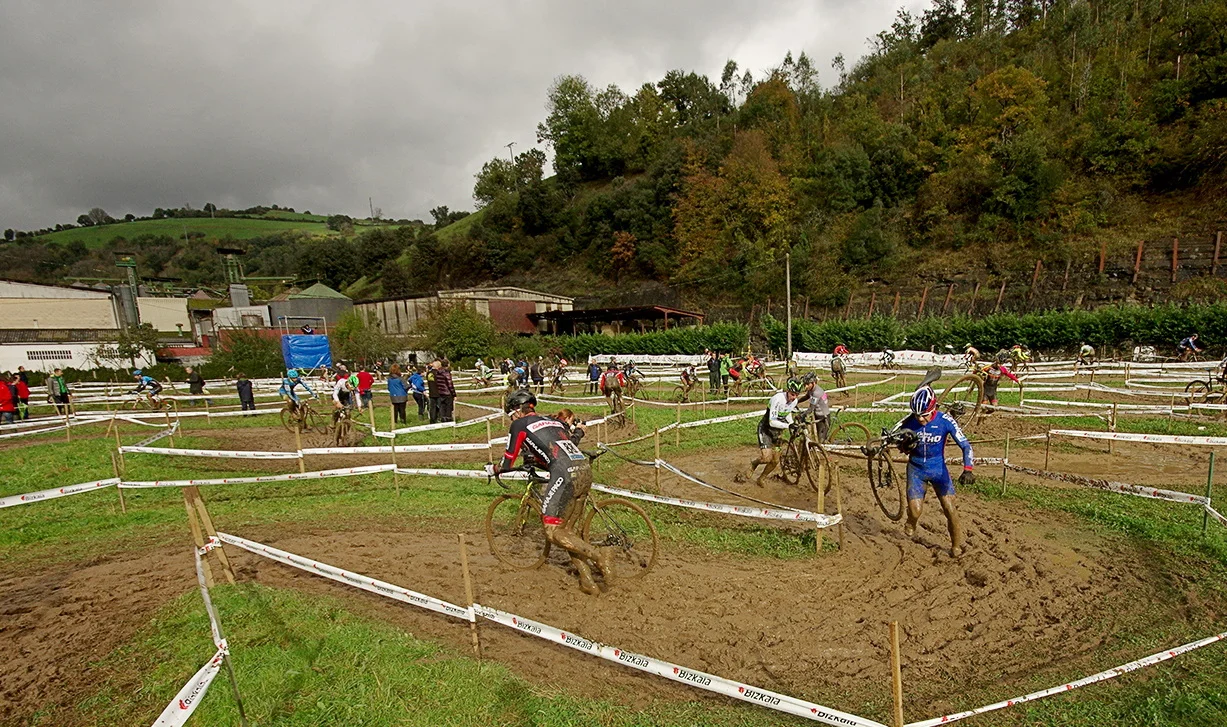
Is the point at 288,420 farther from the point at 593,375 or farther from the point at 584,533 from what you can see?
the point at 584,533

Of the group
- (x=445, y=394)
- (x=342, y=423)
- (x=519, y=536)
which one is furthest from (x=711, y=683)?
(x=445, y=394)

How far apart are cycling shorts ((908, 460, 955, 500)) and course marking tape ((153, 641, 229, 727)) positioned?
24.1ft

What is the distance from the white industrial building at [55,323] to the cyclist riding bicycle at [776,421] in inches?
1890

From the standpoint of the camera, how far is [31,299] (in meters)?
44.8

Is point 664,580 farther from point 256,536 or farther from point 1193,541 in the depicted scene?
point 1193,541

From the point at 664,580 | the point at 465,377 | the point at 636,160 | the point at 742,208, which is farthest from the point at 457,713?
the point at 636,160

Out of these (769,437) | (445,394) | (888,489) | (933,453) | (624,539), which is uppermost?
(445,394)

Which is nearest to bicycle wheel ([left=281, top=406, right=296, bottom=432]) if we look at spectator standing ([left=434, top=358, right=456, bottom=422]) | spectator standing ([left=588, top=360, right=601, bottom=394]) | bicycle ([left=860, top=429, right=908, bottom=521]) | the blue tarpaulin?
spectator standing ([left=434, top=358, right=456, bottom=422])

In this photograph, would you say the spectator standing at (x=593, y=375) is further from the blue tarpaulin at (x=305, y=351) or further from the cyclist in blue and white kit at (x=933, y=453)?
the blue tarpaulin at (x=305, y=351)

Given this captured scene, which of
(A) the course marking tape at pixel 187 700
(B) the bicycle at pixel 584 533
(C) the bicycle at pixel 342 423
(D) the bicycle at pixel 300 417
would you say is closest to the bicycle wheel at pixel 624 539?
(B) the bicycle at pixel 584 533

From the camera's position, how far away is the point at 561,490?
6.06 m

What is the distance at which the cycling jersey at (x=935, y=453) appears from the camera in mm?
6793

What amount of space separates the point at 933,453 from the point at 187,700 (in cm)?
758

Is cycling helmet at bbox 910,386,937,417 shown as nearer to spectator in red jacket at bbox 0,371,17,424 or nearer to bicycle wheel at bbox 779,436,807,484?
bicycle wheel at bbox 779,436,807,484
